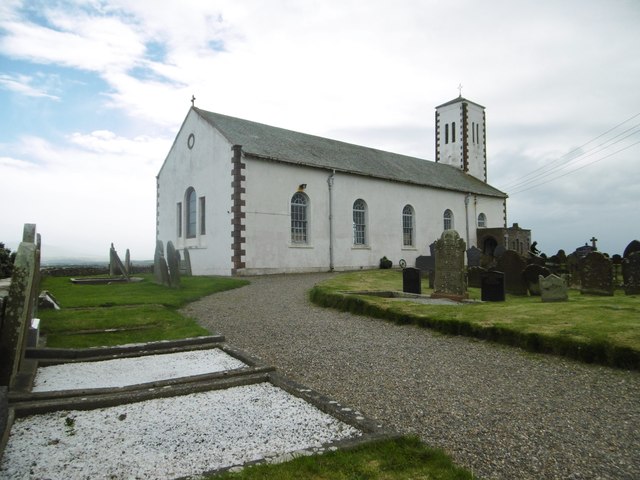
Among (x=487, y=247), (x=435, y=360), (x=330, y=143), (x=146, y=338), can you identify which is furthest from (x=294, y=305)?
(x=487, y=247)

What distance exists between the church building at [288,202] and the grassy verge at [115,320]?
26.8 ft

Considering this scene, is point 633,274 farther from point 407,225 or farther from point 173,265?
point 407,225

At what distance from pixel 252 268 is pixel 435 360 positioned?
48.6 feet

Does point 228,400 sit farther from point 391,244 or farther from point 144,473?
point 391,244

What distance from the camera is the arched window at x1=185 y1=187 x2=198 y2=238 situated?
24181mm

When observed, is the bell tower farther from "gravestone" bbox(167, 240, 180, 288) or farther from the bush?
"gravestone" bbox(167, 240, 180, 288)

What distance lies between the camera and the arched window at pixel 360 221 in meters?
25.4

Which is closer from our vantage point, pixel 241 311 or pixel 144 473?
pixel 144 473

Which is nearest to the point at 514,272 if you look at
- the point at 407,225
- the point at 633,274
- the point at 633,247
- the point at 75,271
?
the point at 633,274

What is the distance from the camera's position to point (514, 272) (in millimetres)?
14156

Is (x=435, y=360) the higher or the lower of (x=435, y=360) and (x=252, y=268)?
the lower

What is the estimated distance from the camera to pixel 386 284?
1625cm

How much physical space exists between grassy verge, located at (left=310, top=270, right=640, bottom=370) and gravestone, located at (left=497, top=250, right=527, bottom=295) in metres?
4.31

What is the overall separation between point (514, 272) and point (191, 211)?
1695 centimetres
